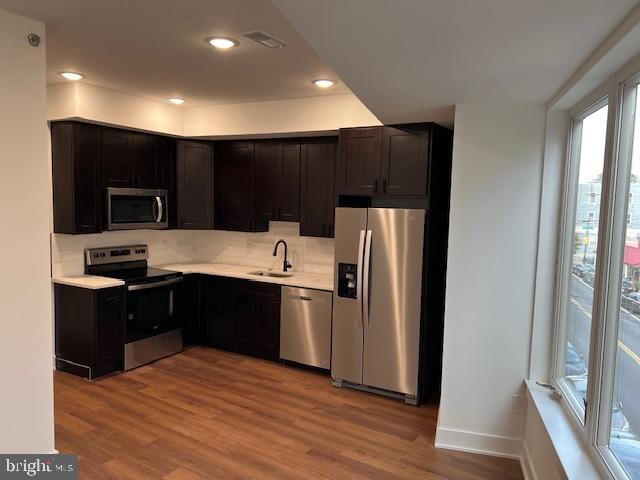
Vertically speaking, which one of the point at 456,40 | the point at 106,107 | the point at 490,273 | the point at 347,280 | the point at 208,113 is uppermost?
the point at 208,113

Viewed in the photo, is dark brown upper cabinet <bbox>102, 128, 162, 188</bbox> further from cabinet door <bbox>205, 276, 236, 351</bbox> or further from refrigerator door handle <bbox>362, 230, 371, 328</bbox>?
refrigerator door handle <bbox>362, 230, 371, 328</bbox>

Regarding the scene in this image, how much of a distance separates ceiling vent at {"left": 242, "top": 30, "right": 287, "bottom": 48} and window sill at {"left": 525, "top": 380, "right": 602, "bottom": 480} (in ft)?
8.67

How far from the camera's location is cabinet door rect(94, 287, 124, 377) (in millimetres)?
4332

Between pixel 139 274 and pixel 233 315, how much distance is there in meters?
1.05

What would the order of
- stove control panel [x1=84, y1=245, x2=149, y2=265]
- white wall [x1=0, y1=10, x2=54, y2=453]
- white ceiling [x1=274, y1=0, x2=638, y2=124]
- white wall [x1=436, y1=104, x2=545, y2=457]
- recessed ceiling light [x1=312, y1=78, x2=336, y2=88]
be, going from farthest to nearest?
stove control panel [x1=84, y1=245, x2=149, y2=265] < recessed ceiling light [x1=312, y1=78, x2=336, y2=88] < white wall [x1=436, y1=104, x2=545, y2=457] < white wall [x1=0, y1=10, x2=54, y2=453] < white ceiling [x1=274, y1=0, x2=638, y2=124]

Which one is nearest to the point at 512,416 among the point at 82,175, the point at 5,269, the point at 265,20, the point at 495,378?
the point at 495,378

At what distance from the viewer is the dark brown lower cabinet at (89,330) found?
432 centimetres

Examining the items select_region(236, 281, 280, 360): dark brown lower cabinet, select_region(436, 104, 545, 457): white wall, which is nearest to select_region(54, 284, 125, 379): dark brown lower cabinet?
select_region(236, 281, 280, 360): dark brown lower cabinet

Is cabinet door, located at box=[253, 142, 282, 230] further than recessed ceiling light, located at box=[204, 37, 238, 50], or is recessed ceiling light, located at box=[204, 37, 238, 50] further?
cabinet door, located at box=[253, 142, 282, 230]

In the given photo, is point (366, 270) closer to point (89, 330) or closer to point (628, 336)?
point (628, 336)

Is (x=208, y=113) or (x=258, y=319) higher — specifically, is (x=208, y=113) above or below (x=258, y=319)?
above

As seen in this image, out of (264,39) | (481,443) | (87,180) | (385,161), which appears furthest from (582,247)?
(87,180)

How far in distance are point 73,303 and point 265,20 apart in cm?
320

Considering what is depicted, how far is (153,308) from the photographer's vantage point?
15.9 feet
